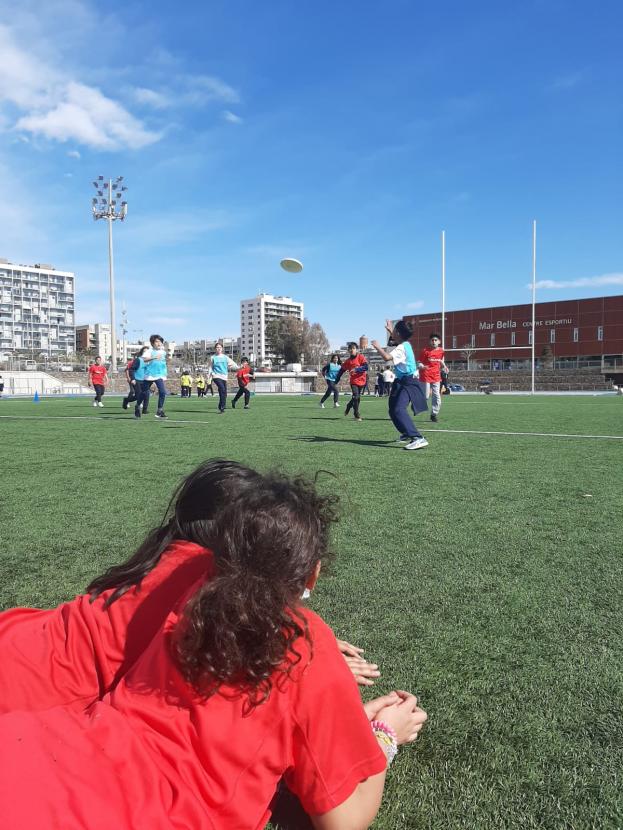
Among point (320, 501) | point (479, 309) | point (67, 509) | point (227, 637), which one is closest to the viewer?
point (227, 637)

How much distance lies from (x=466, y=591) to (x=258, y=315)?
167 metres

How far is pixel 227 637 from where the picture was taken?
4.11 ft

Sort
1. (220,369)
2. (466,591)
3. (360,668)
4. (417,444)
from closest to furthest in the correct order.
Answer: (360,668), (466,591), (417,444), (220,369)

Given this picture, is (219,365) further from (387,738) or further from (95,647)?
(387,738)

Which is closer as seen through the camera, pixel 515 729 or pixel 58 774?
pixel 58 774

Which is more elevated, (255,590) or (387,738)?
(255,590)

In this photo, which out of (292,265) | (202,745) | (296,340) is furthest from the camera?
(296,340)

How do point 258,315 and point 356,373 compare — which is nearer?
point 356,373

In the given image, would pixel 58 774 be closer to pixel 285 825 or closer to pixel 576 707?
pixel 285 825

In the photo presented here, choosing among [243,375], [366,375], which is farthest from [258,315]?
[366,375]

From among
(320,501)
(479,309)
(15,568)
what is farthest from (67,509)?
(479,309)

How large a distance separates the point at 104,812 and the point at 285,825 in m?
0.62

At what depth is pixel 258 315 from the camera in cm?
16738

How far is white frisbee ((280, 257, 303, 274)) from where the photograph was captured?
27308 mm
